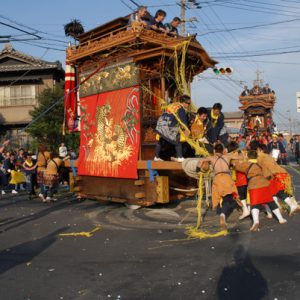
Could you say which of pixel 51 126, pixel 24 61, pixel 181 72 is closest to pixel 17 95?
pixel 24 61

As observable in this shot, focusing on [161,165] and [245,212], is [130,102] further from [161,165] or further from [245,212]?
[245,212]

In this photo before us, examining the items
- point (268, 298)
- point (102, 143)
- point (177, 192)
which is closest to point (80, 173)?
point (102, 143)

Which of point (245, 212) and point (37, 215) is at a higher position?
point (245, 212)

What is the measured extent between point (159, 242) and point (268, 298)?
106 inches

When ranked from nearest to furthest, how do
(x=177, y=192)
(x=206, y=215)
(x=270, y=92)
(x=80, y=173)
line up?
(x=206, y=215) < (x=177, y=192) < (x=80, y=173) < (x=270, y=92)

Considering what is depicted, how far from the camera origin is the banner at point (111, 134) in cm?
915

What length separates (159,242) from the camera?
21.9ft

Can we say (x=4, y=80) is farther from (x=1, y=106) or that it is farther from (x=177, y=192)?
(x=177, y=192)

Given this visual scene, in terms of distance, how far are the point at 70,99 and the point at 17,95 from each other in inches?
739

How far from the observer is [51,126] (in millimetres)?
22922

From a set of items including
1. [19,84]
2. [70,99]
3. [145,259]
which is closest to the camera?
[145,259]

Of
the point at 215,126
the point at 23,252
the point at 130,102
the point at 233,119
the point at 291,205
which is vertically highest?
the point at 233,119

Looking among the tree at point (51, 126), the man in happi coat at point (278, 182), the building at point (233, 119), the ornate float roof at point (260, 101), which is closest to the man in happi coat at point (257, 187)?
the man in happi coat at point (278, 182)

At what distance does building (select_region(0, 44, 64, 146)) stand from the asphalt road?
2024 centimetres
